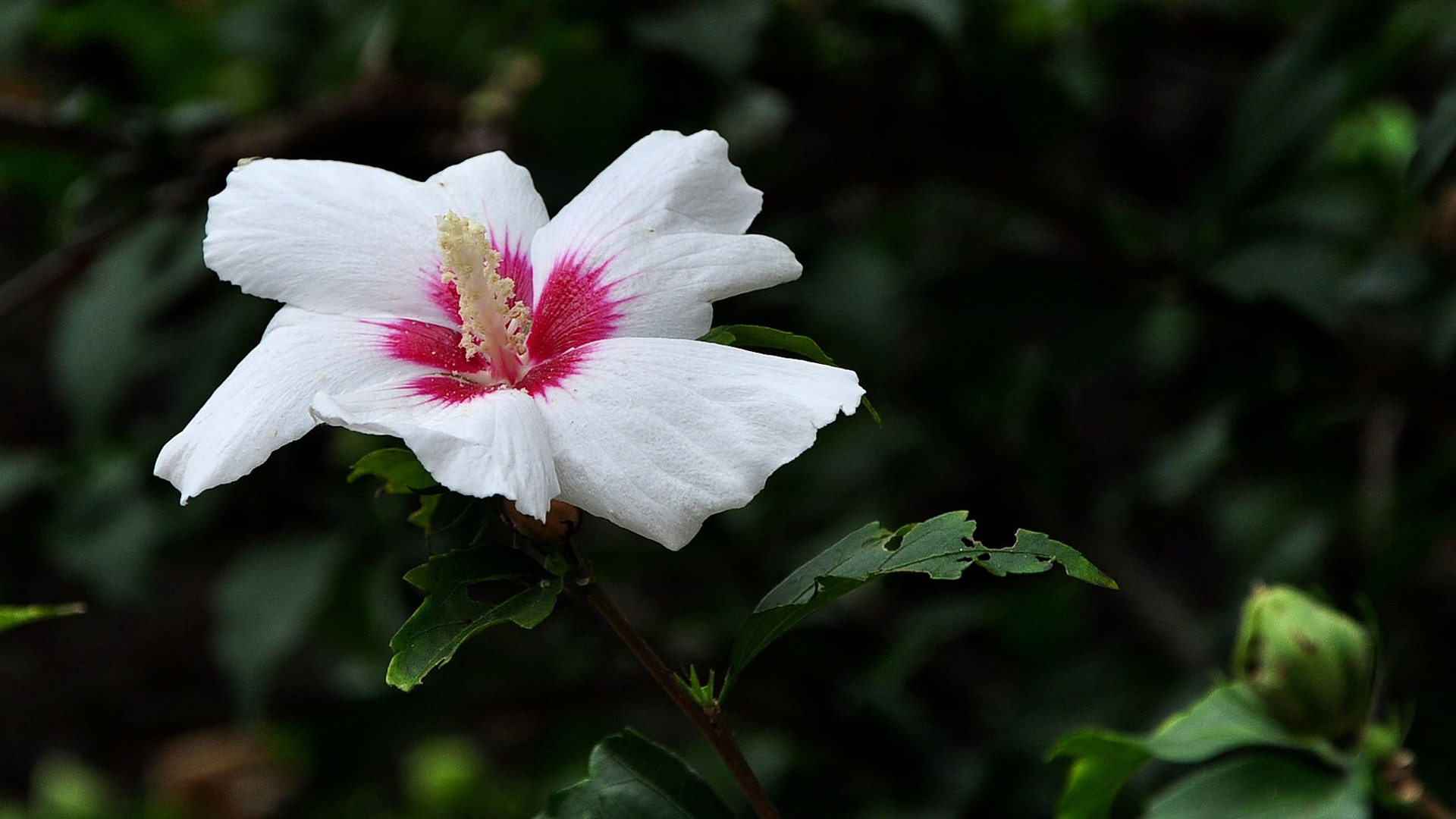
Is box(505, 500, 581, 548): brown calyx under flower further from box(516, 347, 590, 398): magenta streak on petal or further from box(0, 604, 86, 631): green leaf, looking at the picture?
box(0, 604, 86, 631): green leaf

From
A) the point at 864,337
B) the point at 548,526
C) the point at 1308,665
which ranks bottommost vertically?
the point at 864,337

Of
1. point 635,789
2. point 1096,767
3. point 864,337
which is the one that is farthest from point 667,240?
point 864,337

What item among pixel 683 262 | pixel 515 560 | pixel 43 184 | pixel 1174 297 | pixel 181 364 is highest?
pixel 683 262

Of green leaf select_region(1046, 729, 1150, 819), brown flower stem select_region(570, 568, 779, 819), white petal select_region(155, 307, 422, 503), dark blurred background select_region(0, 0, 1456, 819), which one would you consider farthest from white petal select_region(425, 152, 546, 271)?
dark blurred background select_region(0, 0, 1456, 819)

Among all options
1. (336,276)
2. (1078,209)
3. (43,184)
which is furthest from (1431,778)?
(43,184)

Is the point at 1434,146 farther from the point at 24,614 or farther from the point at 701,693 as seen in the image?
the point at 24,614

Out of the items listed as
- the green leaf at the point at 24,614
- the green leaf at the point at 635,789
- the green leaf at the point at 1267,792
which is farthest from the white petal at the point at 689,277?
the green leaf at the point at 1267,792

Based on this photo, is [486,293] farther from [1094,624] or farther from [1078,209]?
[1094,624]
